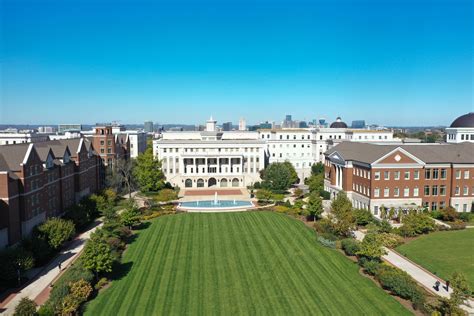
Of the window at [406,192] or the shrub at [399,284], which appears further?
the window at [406,192]

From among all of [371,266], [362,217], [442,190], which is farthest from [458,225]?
[371,266]

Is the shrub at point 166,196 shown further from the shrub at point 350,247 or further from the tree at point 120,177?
the shrub at point 350,247

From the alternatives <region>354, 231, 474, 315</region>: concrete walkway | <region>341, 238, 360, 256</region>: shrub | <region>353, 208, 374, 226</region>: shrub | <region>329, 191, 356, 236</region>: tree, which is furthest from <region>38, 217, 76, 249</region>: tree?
<region>353, 208, 374, 226</region>: shrub

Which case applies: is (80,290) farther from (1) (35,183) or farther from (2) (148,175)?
(2) (148,175)

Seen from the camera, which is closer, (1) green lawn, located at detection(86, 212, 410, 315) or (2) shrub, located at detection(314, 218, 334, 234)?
(1) green lawn, located at detection(86, 212, 410, 315)

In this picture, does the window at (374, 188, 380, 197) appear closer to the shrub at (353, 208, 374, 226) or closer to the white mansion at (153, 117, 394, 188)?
the shrub at (353, 208, 374, 226)

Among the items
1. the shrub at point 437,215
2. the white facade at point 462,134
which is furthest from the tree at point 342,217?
the white facade at point 462,134
